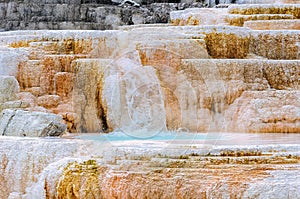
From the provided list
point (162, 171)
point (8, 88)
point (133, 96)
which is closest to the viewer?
point (162, 171)

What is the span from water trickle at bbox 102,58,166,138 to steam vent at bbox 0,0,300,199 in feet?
0.07

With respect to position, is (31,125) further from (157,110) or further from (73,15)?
(73,15)

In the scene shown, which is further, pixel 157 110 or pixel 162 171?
pixel 157 110

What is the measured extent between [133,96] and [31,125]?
5.45 ft

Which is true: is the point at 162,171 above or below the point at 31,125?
above

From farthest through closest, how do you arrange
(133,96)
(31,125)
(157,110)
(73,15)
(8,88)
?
(73,15)
(8,88)
(133,96)
(157,110)
(31,125)

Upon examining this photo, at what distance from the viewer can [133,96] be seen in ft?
35.3

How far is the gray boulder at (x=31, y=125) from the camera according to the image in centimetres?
959

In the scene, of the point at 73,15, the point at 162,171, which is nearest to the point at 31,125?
the point at 162,171

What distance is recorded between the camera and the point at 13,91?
1141 centimetres

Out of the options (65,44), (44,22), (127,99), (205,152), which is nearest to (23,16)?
(44,22)

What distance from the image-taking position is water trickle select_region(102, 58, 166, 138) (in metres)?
10.3

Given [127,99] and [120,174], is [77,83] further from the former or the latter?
[120,174]

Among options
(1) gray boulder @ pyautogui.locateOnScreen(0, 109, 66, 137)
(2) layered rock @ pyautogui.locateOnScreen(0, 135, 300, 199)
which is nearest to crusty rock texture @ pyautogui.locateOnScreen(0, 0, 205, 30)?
(1) gray boulder @ pyautogui.locateOnScreen(0, 109, 66, 137)
